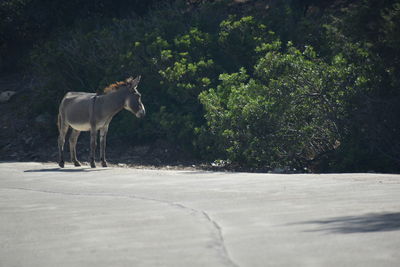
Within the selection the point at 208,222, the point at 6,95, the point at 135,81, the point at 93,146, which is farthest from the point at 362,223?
the point at 6,95

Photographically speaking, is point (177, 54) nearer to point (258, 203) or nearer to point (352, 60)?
point (352, 60)

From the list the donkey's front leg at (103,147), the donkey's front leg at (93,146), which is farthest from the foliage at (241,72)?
the donkey's front leg at (93,146)

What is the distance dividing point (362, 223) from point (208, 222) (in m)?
1.91

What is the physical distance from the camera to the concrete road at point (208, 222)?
6980 millimetres

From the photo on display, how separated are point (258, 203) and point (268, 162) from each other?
8.49 meters

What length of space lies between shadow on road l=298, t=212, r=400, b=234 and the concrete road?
1cm

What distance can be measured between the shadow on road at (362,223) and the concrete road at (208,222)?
0.01m

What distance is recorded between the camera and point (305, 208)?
31.7ft

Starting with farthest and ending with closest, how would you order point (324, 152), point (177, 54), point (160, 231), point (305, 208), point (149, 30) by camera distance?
1. point (149, 30)
2. point (177, 54)
3. point (324, 152)
4. point (305, 208)
5. point (160, 231)

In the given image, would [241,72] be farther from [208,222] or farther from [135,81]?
[208,222]

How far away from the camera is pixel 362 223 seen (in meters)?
8.17

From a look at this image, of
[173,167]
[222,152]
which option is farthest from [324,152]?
[173,167]

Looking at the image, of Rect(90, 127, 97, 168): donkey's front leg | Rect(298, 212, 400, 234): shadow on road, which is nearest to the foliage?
Rect(90, 127, 97, 168): donkey's front leg

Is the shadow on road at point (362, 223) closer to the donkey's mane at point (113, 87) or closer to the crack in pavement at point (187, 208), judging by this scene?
the crack in pavement at point (187, 208)
